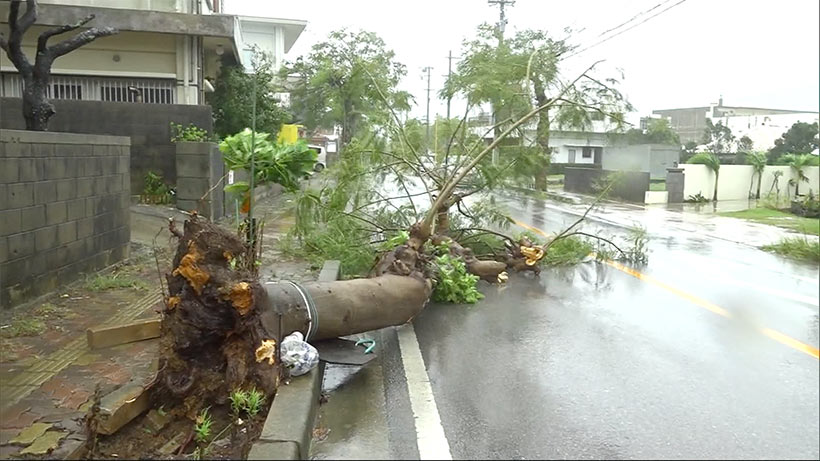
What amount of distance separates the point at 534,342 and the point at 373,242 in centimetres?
318

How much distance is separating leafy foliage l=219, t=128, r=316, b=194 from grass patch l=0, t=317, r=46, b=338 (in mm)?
1937

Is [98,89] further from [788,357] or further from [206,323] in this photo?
[788,357]

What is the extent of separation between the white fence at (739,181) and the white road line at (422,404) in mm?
2416

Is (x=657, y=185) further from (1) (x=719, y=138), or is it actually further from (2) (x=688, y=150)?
(1) (x=719, y=138)

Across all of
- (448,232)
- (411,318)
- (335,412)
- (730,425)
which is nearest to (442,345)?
(411,318)

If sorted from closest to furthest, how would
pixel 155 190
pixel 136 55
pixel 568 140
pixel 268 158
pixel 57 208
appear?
pixel 268 158 → pixel 57 208 → pixel 568 140 → pixel 155 190 → pixel 136 55

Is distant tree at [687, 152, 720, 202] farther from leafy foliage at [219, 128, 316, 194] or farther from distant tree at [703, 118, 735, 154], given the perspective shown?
leafy foliage at [219, 128, 316, 194]

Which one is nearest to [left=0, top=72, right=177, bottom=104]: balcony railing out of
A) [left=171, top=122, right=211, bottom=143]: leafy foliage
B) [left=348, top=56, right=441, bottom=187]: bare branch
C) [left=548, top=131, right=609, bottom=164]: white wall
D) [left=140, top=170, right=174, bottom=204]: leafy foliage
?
[left=171, top=122, right=211, bottom=143]: leafy foliage

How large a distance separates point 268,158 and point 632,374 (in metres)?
3.47

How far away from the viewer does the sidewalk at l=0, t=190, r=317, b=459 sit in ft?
12.6

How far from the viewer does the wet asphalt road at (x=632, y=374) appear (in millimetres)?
3438

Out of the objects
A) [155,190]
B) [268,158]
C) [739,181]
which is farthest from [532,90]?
[155,190]

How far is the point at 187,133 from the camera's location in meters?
13.3

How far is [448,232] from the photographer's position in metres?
9.34
